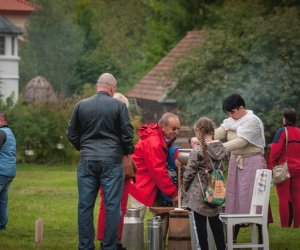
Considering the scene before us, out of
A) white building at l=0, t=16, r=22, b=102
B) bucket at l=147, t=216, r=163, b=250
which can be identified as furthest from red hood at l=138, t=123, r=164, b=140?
white building at l=0, t=16, r=22, b=102

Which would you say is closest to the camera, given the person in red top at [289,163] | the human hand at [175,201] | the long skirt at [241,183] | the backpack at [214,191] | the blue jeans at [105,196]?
the backpack at [214,191]

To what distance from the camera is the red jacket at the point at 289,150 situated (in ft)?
57.7

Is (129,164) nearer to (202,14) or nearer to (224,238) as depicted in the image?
(224,238)

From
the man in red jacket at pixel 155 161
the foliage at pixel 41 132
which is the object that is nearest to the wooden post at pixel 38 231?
the man in red jacket at pixel 155 161

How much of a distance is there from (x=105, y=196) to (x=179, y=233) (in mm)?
1216

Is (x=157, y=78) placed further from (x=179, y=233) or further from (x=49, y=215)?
(x=179, y=233)

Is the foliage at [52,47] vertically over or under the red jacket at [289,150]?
over

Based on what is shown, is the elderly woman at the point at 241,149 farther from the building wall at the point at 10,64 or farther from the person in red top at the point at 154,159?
the building wall at the point at 10,64

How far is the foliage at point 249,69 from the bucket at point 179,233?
18.1 m

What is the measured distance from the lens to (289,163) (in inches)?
706

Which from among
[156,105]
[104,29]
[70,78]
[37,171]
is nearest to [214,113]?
[37,171]

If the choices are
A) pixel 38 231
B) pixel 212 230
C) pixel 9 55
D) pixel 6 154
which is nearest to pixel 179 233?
pixel 212 230

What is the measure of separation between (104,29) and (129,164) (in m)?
65.3

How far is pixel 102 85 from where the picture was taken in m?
13.2
